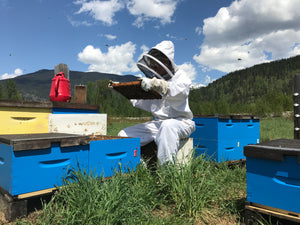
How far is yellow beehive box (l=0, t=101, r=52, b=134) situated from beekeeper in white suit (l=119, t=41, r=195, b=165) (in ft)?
3.59

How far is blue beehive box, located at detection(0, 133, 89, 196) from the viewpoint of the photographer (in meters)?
1.60

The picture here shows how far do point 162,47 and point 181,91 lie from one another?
0.62m

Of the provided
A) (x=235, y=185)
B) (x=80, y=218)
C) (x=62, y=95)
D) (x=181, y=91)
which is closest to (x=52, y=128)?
(x=62, y=95)

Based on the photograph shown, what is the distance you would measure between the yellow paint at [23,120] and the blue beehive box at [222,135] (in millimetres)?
2142

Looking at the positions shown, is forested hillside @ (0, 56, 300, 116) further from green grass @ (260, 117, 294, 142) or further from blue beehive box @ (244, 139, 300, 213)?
blue beehive box @ (244, 139, 300, 213)

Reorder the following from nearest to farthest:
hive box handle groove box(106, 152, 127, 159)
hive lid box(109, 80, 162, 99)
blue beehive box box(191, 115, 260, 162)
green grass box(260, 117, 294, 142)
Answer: hive box handle groove box(106, 152, 127, 159)
hive lid box(109, 80, 162, 99)
blue beehive box box(191, 115, 260, 162)
green grass box(260, 117, 294, 142)

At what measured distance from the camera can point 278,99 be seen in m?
22.5

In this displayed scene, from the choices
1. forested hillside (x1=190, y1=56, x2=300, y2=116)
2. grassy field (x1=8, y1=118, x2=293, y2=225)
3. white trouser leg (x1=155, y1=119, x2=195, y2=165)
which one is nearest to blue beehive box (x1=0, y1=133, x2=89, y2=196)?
grassy field (x1=8, y1=118, x2=293, y2=225)

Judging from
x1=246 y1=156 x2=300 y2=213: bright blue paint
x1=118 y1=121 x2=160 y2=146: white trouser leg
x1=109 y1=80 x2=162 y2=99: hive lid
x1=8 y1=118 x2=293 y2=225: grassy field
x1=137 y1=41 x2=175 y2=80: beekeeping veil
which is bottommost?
x1=8 y1=118 x2=293 y2=225: grassy field

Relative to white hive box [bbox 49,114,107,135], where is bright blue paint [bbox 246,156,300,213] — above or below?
below

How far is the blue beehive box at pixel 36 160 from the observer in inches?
63.0

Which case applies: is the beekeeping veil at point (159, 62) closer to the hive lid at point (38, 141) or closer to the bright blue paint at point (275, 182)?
the hive lid at point (38, 141)

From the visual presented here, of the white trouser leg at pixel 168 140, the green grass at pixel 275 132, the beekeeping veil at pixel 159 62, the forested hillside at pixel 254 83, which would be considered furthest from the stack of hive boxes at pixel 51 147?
the forested hillside at pixel 254 83

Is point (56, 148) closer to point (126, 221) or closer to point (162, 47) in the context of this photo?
point (126, 221)
